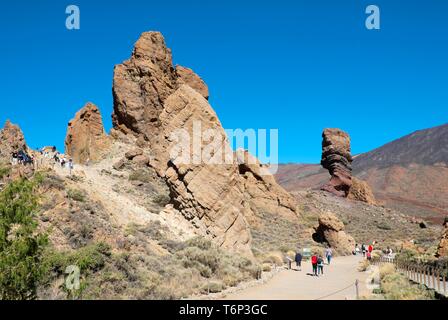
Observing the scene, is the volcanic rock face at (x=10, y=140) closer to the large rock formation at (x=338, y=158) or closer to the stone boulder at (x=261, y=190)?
the stone boulder at (x=261, y=190)

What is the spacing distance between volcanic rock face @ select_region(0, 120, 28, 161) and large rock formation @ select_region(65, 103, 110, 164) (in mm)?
9302

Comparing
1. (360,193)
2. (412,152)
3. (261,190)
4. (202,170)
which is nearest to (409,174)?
(412,152)

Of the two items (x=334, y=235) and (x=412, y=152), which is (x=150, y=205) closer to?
(x=334, y=235)

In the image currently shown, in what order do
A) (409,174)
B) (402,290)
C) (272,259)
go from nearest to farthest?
1. (402,290)
2. (272,259)
3. (409,174)

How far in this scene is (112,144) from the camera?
1714 inches

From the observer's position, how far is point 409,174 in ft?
455

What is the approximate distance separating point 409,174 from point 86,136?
118782 mm

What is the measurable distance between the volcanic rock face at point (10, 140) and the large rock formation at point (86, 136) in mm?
9302

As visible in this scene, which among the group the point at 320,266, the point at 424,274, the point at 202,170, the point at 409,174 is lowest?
the point at 424,274

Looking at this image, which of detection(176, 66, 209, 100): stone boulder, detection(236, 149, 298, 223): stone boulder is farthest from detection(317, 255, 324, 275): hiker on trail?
detection(176, 66, 209, 100): stone boulder

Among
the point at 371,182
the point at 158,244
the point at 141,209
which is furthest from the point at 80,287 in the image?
the point at 371,182

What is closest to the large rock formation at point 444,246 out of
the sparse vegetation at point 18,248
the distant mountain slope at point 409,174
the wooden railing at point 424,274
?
the wooden railing at point 424,274

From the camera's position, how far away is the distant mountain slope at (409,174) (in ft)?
354
